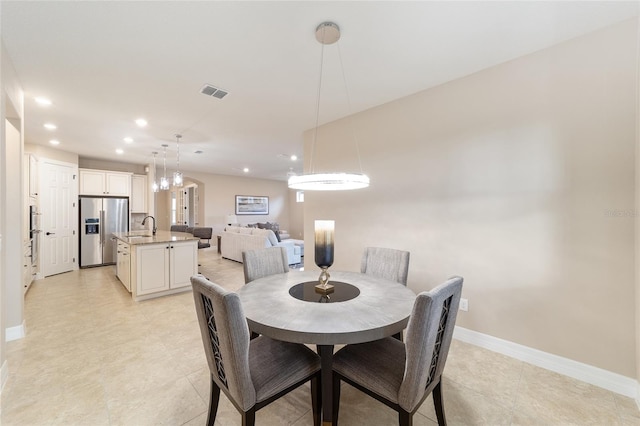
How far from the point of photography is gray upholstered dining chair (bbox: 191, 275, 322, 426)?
1.16 m

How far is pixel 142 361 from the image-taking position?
2213 millimetres

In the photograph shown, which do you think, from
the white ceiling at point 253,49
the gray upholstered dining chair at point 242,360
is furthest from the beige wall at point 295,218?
the gray upholstered dining chair at point 242,360

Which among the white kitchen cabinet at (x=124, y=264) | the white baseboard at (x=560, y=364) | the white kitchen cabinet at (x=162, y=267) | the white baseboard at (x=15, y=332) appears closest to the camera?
the white baseboard at (x=560, y=364)

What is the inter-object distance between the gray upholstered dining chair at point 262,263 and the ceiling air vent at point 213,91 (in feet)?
5.86

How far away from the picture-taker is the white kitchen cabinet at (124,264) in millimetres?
3941

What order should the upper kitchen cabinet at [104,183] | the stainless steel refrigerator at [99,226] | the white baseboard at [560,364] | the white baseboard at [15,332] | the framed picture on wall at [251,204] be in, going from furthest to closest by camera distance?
the framed picture on wall at [251,204] → the upper kitchen cabinet at [104,183] → the stainless steel refrigerator at [99,226] → the white baseboard at [15,332] → the white baseboard at [560,364]

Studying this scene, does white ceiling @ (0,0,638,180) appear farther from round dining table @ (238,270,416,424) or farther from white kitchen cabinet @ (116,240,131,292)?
white kitchen cabinet @ (116,240,131,292)

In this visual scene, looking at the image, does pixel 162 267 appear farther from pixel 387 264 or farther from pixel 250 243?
pixel 387 264

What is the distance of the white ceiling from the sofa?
2888 millimetres

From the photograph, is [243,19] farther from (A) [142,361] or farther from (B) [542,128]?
(A) [142,361]

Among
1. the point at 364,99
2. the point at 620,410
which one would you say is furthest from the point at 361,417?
the point at 364,99

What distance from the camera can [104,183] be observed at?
596cm

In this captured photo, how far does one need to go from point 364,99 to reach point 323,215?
1705 millimetres

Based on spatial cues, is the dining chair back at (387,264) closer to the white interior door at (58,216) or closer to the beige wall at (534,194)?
the beige wall at (534,194)
